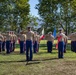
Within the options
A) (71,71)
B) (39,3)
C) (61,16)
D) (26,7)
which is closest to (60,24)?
(61,16)

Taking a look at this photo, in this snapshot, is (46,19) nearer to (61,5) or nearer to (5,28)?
(61,5)

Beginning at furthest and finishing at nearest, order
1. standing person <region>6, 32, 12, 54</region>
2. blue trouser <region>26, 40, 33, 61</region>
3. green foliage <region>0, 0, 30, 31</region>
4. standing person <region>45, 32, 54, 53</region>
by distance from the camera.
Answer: green foliage <region>0, 0, 30, 31</region>, standing person <region>45, 32, 54, 53</region>, standing person <region>6, 32, 12, 54</region>, blue trouser <region>26, 40, 33, 61</region>

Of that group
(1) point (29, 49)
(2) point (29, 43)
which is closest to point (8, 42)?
(1) point (29, 49)

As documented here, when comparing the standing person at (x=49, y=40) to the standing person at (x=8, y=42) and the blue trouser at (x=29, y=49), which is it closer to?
the standing person at (x=8, y=42)

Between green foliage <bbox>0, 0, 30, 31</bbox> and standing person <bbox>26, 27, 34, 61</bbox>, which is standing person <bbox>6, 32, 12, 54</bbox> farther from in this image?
green foliage <bbox>0, 0, 30, 31</bbox>

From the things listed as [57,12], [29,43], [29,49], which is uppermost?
[57,12]

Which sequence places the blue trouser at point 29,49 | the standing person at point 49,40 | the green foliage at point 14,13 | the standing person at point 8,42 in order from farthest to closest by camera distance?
the green foliage at point 14,13 → the standing person at point 49,40 → the standing person at point 8,42 → the blue trouser at point 29,49

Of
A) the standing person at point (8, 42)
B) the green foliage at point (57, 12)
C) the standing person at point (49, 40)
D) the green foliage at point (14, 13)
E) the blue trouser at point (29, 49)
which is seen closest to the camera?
the blue trouser at point (29, 49)

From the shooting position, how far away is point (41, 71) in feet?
43.8

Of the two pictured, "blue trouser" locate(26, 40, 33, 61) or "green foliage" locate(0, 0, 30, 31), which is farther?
"green foliage" locate(0, 0, 30, 31)

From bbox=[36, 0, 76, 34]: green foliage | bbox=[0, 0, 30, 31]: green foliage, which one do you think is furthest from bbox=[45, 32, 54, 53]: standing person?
bbox=[0, 0, 30, 31]: green foliage

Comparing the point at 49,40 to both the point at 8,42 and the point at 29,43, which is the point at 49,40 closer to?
the point at 8,42

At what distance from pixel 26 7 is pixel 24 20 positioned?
2609mm

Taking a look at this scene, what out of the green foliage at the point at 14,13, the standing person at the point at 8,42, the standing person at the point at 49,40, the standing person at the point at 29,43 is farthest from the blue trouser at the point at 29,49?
the green foliage at the point at 14,13
